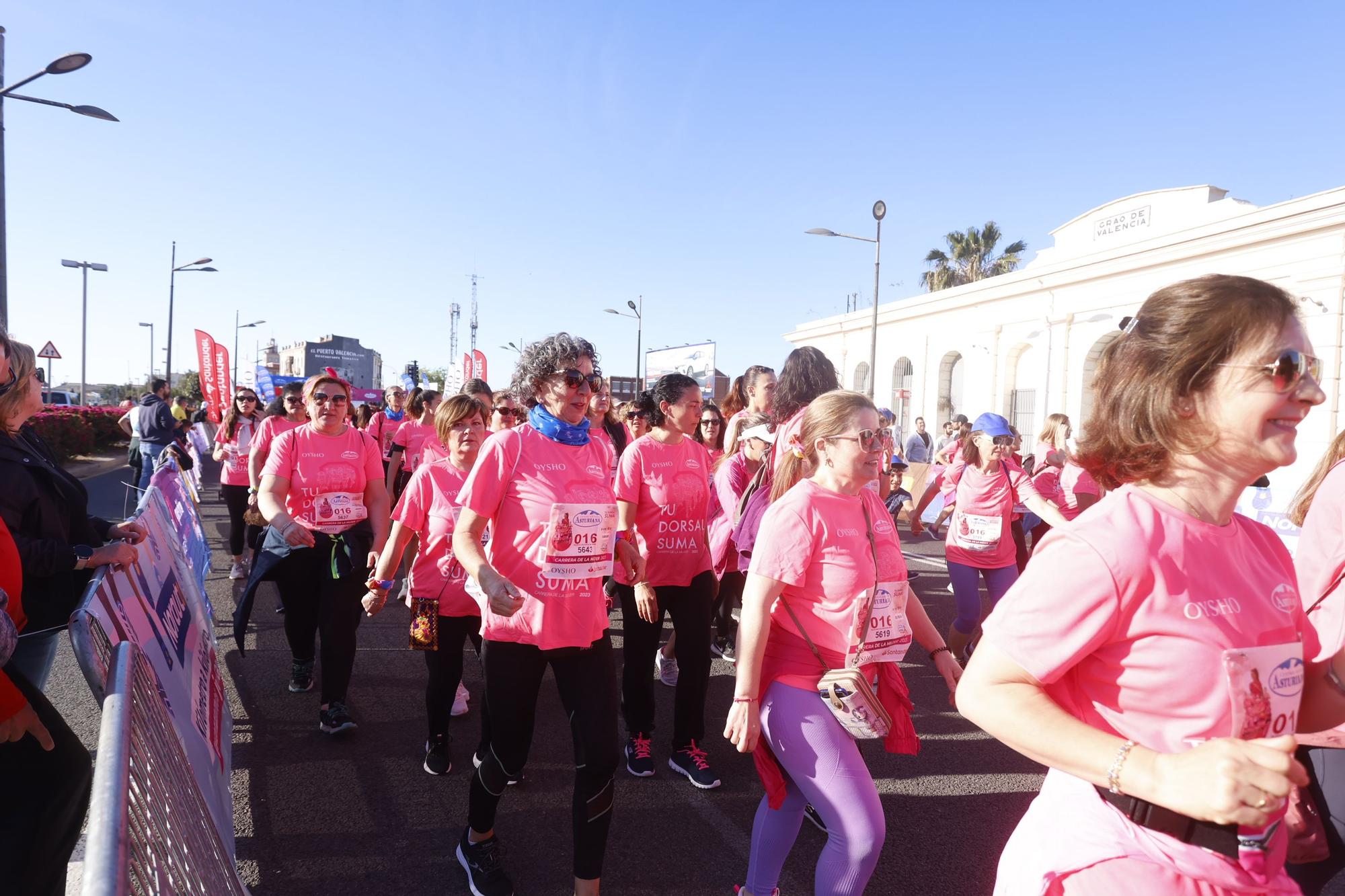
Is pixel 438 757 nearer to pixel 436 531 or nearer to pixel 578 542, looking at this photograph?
pixel 436 531

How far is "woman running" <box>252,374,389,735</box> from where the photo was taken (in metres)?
4.41

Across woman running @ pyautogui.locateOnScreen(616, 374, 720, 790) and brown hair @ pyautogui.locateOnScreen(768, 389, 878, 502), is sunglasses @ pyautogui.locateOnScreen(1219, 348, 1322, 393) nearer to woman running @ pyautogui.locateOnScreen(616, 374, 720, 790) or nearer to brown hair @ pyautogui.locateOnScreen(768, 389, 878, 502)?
brown hair @ pyautogui.locateOnScreen(768, 389, 878, 502)

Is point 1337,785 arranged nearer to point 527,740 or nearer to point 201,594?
point 527,740

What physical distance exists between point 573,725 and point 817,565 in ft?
3.55

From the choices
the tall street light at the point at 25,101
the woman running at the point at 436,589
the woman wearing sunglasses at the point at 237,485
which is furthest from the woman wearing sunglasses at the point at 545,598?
the tall street light at the point at 25,101

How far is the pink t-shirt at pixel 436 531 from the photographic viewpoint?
4043mm

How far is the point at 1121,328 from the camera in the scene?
61.7 inches

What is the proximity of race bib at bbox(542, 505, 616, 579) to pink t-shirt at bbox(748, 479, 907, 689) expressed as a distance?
643 millimetres

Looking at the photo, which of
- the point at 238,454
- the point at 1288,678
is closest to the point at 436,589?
the point at 1288,678

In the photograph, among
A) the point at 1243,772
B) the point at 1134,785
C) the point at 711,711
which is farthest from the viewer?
the point at 711,711

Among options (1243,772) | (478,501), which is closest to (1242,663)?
(1243,772)

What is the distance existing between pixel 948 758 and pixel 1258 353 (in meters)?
3.70

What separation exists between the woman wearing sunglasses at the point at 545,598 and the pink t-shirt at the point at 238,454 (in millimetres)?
5688

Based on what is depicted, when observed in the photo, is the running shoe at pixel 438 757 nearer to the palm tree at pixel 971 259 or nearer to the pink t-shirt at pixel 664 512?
the pink t-shirt at pixel 664 512
